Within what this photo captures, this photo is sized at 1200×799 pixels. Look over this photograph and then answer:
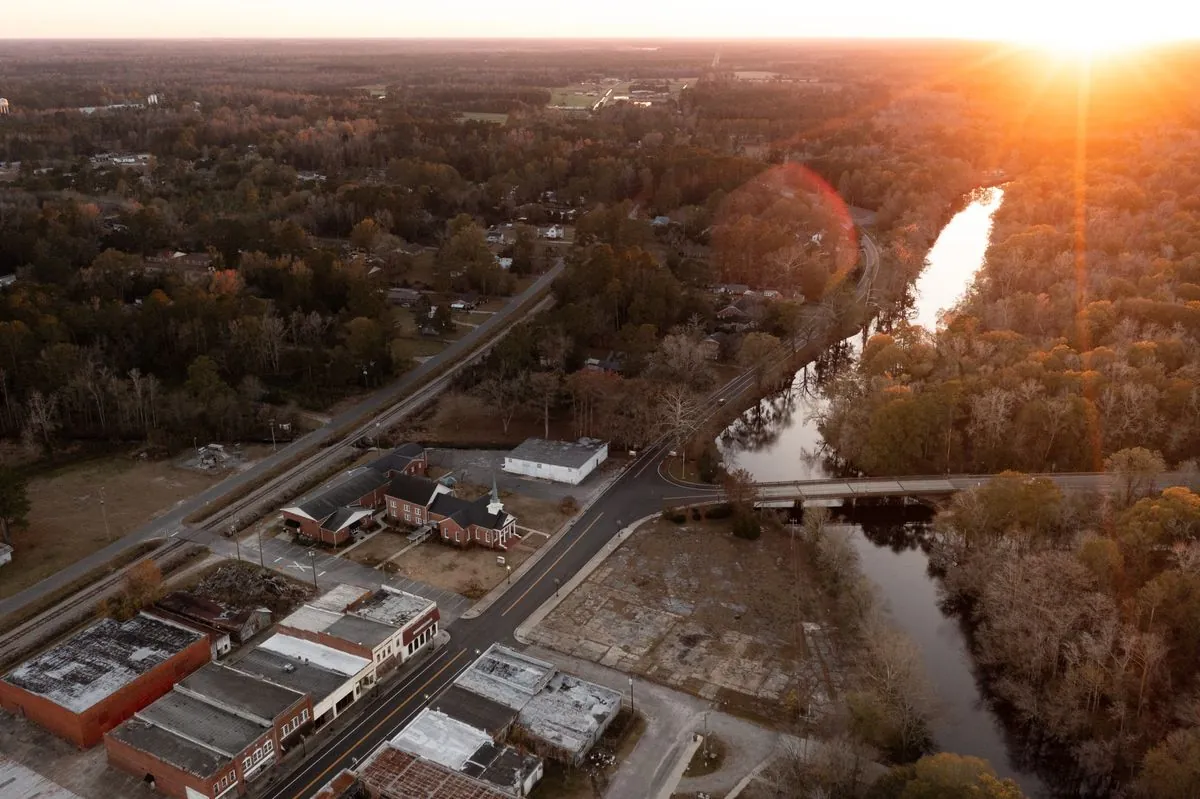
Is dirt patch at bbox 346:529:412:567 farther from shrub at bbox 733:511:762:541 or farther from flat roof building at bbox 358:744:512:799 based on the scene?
shrub at bbox 733:511:762:541

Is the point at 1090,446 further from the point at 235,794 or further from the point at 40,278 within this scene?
the point at 40,278

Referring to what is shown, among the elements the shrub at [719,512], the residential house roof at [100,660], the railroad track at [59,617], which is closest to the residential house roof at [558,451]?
the shrub at [719,512]

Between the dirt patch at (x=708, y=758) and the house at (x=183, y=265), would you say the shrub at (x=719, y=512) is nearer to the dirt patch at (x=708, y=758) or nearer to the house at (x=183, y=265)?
the dirt patch at (x=708, y=758)

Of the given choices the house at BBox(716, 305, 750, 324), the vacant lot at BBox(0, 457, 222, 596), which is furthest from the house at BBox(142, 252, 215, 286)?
the house at BBox(716, 305, 750, 324)

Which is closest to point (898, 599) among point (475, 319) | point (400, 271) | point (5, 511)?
point (5, 511)

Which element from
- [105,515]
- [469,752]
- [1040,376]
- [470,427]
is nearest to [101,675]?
[469,752]
